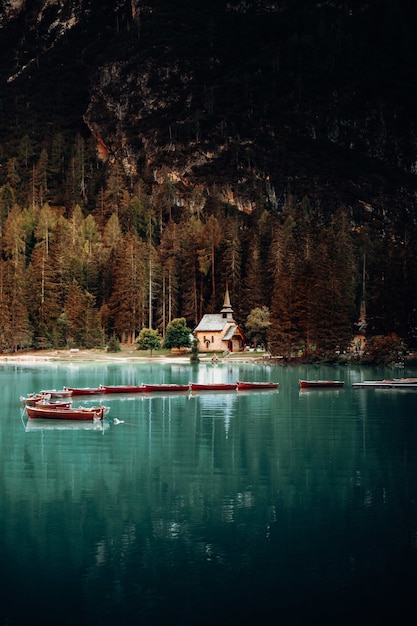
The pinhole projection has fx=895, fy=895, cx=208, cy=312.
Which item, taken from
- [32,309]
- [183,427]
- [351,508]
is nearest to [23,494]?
[351,508]

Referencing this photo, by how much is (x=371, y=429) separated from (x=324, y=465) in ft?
45.3

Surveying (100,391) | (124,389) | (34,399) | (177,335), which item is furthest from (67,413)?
(177,335)

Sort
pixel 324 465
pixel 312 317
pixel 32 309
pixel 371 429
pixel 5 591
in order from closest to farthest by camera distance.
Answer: pixel 5 591 < pixel 324 465 < pixel 371 429 < pixel 312 317 < pixel 32 309

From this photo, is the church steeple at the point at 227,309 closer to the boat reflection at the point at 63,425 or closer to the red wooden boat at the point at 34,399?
the red wooden boat at the point at 34,399

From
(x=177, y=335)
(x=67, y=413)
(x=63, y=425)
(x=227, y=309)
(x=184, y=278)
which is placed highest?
(x=184, y=278)

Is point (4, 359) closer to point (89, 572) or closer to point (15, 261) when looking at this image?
point (15, 261)

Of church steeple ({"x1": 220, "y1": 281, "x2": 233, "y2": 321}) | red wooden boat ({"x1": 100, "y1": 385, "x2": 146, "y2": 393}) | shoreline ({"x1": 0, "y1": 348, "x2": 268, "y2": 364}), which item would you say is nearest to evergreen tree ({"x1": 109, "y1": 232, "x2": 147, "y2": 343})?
shoreline ({"x1": 0, "y1": 348, "x2": 268, "y2": 364})

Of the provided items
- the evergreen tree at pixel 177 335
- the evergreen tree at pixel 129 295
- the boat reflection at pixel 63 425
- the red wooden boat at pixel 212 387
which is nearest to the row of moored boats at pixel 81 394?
the red wooden boat at pixel 212 387

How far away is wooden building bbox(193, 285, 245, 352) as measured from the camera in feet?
465

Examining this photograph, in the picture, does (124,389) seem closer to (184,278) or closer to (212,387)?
(212,387)

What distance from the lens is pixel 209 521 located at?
35.4m

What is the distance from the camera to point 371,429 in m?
60.2

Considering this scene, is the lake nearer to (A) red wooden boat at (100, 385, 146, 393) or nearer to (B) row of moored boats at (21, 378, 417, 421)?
(B) row of moored boats at (21, 378, 417, 421)

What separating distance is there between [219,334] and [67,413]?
7887 cm
